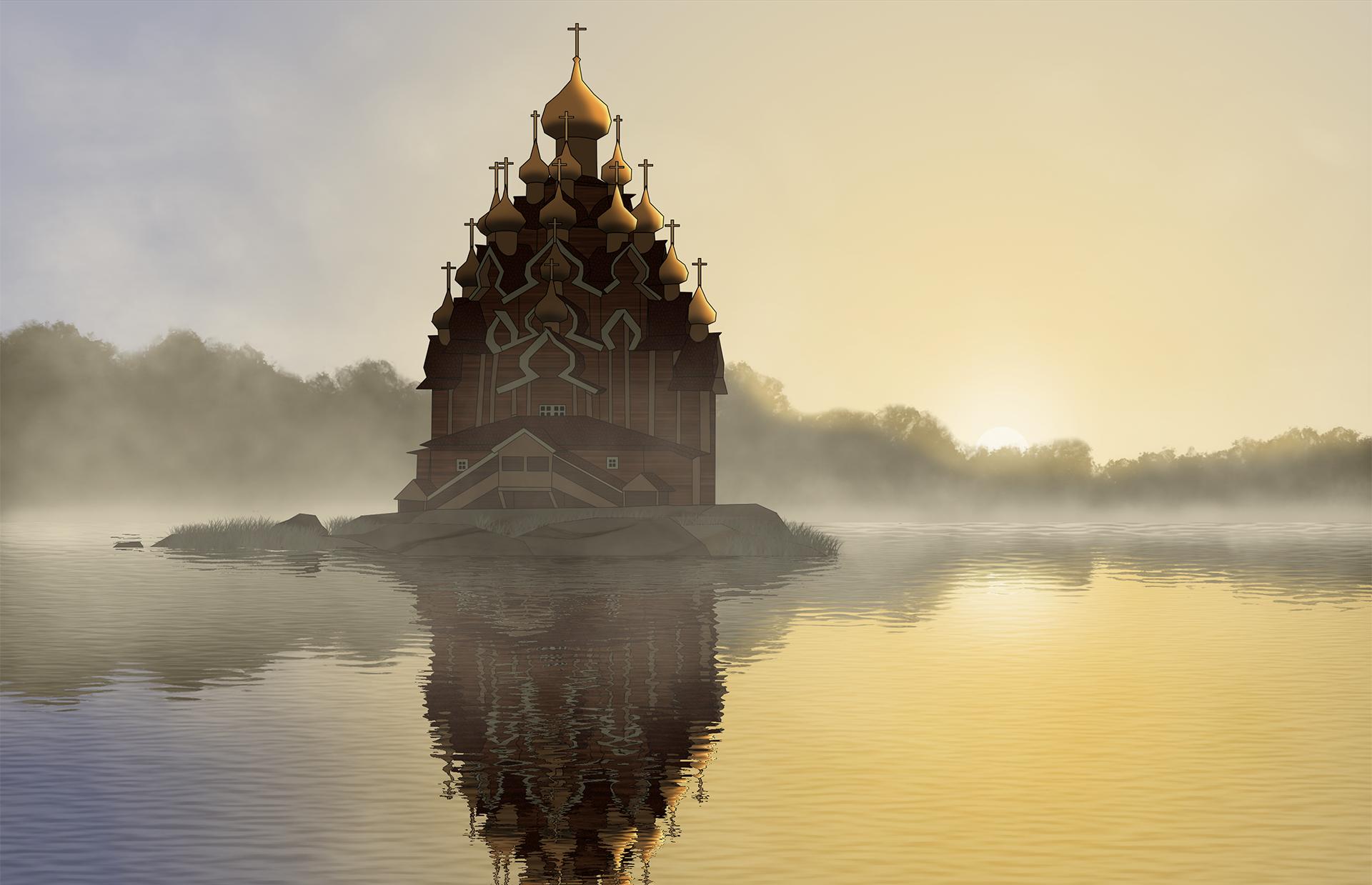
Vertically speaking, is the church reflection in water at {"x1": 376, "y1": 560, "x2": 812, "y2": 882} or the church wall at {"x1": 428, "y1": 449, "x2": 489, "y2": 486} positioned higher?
the church wall at {"x1": 428, "y1": 449, "x2": 489, "y2": 486}

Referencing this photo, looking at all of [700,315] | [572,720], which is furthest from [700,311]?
[572,720]

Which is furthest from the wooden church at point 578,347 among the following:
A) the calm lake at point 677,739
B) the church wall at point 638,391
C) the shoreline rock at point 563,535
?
the calm lake at point 677,739

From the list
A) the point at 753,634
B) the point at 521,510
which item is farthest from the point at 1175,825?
the point at 521,510

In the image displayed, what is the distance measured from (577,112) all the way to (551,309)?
12.1 m

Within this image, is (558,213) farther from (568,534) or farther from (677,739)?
(677,739)

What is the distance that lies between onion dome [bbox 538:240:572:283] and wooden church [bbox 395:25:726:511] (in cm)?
7

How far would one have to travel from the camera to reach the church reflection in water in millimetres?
12789

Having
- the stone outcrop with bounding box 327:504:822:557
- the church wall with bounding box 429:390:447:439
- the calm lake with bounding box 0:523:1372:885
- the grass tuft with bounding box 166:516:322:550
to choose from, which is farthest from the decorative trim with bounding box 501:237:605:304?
the calm lake with bounding box 0:523:1372:885

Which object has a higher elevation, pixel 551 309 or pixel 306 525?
pixel 551 309

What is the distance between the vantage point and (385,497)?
131m

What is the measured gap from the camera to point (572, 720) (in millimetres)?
18578

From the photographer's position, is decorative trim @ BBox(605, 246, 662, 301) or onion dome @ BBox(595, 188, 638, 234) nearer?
onion dome @ BBox(595, 188, 638, 234)

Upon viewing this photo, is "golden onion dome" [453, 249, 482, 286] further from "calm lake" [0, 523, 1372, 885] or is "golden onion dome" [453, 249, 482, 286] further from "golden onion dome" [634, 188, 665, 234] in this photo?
"calm lake" [0, 523, 1372, 885]

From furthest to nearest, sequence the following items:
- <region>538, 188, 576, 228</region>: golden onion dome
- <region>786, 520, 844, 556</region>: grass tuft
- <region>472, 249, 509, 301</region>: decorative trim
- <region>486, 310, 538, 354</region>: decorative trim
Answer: <region>472, 249, 509, 301</region>: decorative trim
<region>538, 188, 576, 228</region>: golden onion dome
<region>486, 310, 538, 354</region>: decorative trim
<region>786, 520, 844, 556</region>: grass tuft
